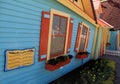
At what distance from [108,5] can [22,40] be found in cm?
2054

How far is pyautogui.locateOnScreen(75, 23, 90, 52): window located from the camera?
8.38 m

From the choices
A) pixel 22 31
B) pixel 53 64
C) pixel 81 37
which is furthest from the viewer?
pixel 81 37

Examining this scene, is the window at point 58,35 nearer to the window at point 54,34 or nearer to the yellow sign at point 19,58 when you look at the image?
the window at point 54,34

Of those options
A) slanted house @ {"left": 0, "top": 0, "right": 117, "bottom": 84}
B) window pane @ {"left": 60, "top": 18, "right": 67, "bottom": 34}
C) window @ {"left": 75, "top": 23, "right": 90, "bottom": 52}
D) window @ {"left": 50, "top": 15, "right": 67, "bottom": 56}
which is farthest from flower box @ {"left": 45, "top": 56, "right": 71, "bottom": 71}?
window @ {"left": 75, "top": 23, "right": 90, "bottom": 52}

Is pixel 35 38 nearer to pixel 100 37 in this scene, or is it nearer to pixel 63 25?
pixel 63 25

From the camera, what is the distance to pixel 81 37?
900 cm

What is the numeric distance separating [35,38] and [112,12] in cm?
1978

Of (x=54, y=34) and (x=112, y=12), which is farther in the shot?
(x=112, y=12)

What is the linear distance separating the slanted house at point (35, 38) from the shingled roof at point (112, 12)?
16448 millimetres

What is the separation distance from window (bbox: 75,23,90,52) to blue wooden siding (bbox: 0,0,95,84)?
2709mm

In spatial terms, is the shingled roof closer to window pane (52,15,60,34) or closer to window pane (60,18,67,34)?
window pane (60,18,67,34)

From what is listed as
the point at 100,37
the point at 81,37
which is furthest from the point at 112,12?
the point at 81,37

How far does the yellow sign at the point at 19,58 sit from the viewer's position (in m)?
4.19

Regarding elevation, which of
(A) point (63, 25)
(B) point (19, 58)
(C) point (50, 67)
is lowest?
(C) point (50, 67)
